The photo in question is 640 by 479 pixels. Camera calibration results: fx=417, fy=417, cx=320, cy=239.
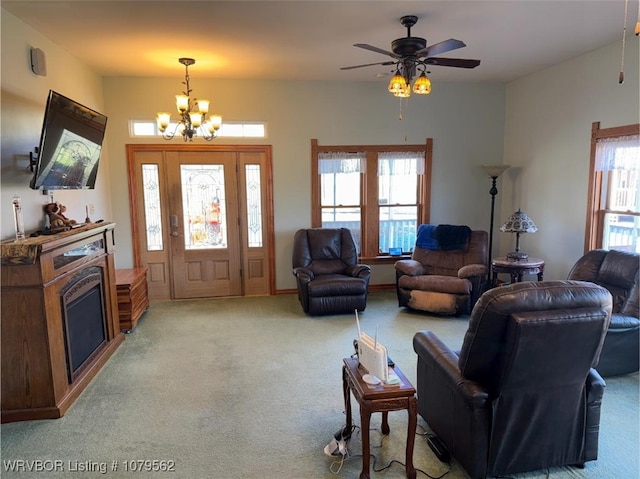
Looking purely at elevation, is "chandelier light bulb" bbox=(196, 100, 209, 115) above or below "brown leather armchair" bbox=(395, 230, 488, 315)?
above

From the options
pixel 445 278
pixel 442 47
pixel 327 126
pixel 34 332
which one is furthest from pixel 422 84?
pixel 34 332

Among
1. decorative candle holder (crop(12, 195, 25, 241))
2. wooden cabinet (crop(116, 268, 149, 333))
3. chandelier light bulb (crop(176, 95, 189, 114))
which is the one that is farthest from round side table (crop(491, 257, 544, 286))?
decorative candle holder (crop(12, 195, 25, 241))

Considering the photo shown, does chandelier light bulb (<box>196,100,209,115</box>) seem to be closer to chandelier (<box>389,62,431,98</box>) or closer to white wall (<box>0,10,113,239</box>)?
white wall (<box>0,10,113,239</box>)

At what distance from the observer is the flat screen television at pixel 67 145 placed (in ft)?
10.0

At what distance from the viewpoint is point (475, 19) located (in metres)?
3.52

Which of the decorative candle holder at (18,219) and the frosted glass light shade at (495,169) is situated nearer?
the decorative candle holder at (18,219)

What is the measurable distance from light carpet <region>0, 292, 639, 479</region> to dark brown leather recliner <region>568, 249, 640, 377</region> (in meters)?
0.17

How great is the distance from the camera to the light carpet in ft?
7.93

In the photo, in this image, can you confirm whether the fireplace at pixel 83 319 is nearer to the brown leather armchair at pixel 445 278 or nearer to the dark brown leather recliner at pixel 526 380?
the dark brown leather recliner at pixel 526 380

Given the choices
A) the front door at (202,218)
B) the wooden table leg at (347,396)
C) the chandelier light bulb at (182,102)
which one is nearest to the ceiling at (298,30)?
the chandelier light bulb at (182,102)

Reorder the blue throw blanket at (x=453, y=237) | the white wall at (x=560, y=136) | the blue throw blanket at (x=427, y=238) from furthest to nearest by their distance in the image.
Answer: the blue throw blanket at (x=427, y=238), the blue throw blanket at (x=453, y=237), the white wall at (x=560, y=136)

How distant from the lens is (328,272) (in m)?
5.57

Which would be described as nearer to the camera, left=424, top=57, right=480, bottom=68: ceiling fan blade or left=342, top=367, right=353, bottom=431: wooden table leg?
left=342, top=367, right=353, bottom=431: wooden table leg

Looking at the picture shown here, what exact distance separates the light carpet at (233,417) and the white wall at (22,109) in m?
1.49
